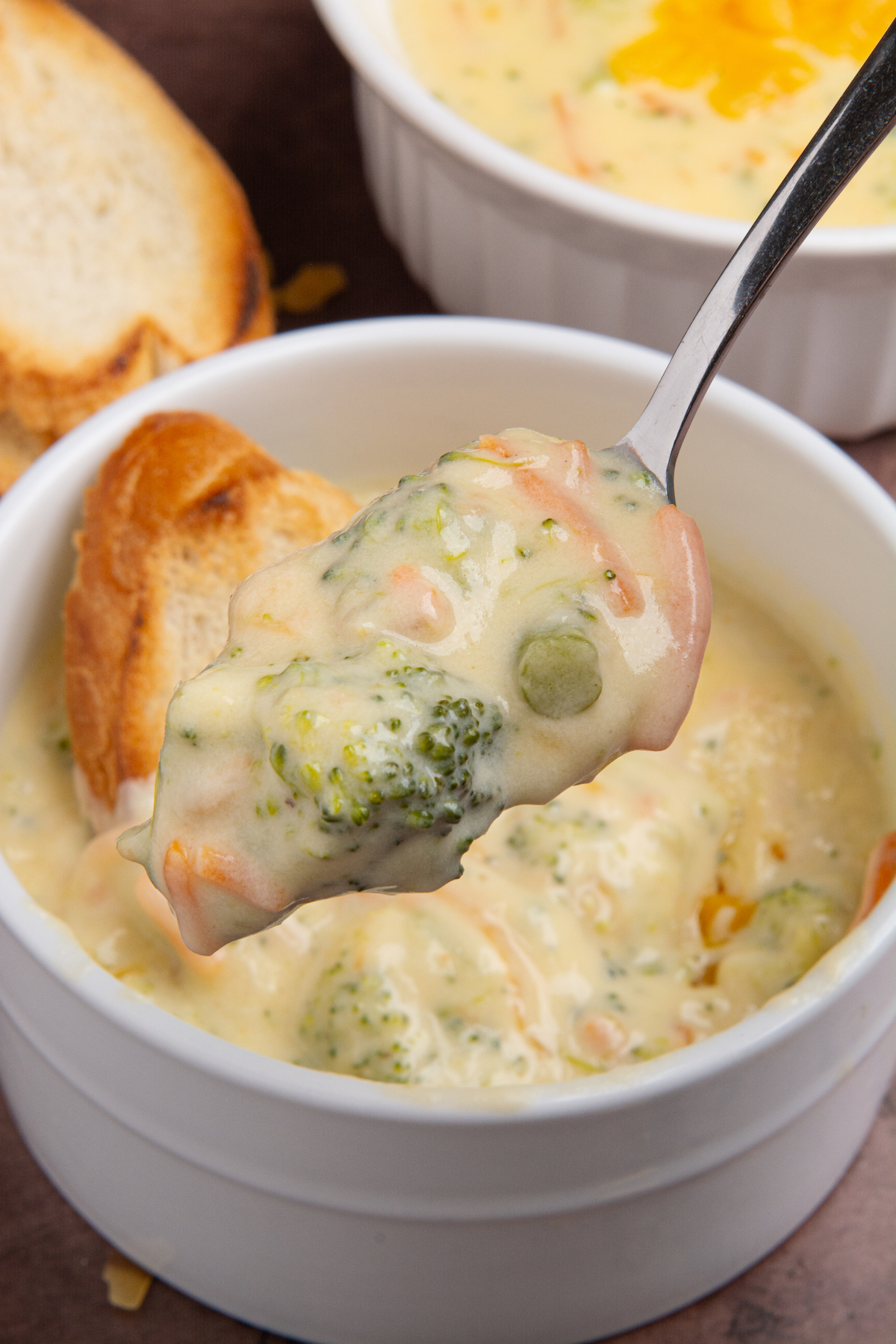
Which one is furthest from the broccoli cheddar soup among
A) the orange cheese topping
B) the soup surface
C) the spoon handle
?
the orange cheese topping

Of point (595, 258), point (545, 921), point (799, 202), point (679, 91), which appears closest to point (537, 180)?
point (595, 258)

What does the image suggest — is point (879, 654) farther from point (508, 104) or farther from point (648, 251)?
point (508, 104)

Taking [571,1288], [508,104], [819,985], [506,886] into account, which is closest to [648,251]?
[508,104]

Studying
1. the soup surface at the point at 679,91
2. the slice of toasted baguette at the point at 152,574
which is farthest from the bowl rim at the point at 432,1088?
the soup surface at the point at 679,91

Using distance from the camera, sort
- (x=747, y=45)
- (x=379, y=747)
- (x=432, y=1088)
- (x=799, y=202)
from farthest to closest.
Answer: (x=747, y=45) → (x=799, y=202) → (x=432, y=1088) → (x=379, y=747)

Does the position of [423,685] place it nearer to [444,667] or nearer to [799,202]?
[444,667]

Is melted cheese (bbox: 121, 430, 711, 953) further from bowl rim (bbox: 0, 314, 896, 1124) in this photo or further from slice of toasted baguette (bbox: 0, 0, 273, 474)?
slice of toasted baguette (bbox: 0, 0, 273, 474)

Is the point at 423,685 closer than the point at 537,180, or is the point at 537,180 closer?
the point at 423,685
